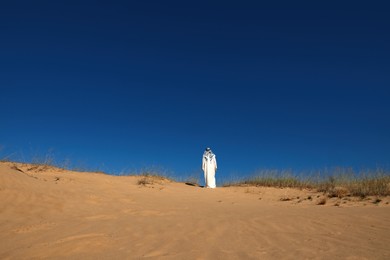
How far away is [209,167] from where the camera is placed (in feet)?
59.2

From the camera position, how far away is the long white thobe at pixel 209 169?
700 inches

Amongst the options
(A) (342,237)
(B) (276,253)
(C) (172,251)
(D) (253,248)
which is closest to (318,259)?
(B) (276,253)

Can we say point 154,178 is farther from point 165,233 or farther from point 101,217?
point 165,233

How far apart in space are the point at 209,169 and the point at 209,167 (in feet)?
0.37

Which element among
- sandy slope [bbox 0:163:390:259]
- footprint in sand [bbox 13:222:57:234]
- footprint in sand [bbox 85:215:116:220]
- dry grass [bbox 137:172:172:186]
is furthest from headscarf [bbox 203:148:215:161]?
footprint in sand [bbox 13:222:57:234]

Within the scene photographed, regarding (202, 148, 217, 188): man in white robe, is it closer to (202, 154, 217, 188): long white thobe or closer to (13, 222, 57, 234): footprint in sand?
(202, 154, 217, 188): long white thobe

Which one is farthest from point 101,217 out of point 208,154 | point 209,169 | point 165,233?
point 208,154

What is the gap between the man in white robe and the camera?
1780 centimetres

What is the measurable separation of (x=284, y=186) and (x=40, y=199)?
1184cm

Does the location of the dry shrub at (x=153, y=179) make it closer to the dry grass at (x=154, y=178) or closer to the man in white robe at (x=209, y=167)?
the dry grass at (x=154, y=178)

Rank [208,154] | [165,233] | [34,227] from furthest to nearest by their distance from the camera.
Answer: [208,154], [34,227], [165,233]

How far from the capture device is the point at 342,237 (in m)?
4.77

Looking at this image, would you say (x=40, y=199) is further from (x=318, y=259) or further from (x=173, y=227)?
(x=318, y=259)

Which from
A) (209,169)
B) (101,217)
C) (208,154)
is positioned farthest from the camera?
(208,154)
